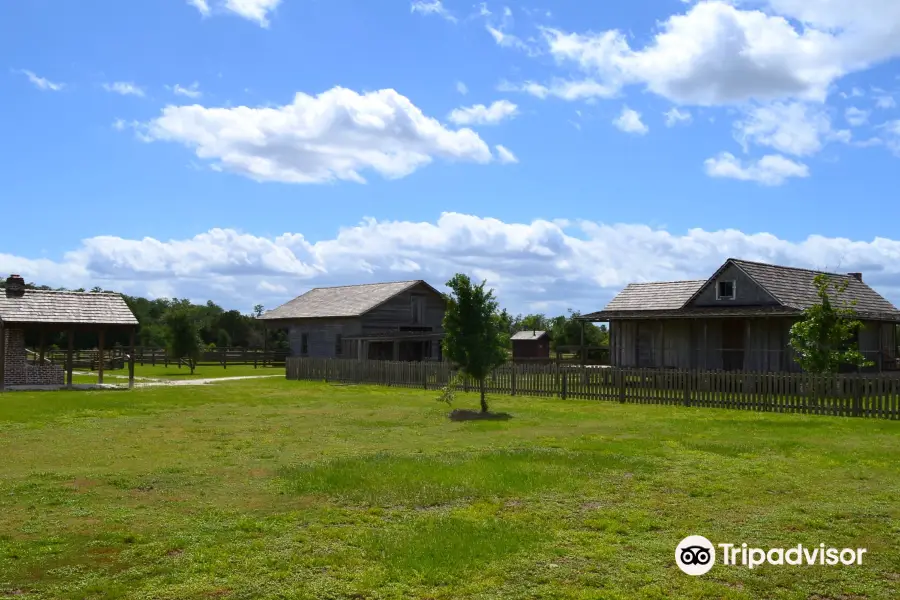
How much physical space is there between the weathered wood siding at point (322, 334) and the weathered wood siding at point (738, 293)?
70.7 feet

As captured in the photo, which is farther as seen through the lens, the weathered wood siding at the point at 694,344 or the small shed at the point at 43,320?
the weathered wood siding at the point at 694,344

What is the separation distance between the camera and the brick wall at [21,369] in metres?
34.2

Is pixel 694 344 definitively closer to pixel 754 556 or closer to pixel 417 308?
pixel 417 308

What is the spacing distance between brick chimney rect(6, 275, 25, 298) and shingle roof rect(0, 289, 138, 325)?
161 millimetres

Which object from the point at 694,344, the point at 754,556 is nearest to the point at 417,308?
the point at 694,344

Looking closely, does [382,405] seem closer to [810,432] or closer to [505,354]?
[505,354]

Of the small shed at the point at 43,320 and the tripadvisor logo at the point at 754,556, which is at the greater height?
the small shed at the point at 43,320

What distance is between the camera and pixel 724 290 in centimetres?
3912

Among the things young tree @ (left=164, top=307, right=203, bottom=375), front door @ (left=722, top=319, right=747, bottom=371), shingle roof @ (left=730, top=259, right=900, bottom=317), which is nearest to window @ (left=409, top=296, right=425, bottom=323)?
young tree @ (left=164, top=307, right=203, bottom=375)

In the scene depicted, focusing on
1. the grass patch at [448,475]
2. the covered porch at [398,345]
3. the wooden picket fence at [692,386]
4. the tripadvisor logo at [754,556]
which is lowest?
the tripadvisor logo at [754,556]

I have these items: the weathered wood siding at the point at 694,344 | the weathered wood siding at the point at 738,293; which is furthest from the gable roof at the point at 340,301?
the weathered wood siding at the point at 738,293

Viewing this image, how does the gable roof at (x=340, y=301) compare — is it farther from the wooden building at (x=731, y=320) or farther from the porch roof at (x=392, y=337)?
the wooden building at (x=731, y=320)

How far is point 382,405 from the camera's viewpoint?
83.5ft

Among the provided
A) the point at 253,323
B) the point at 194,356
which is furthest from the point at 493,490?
the point at 253,323
